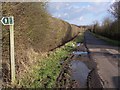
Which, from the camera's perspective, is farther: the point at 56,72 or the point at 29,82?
the point at 56,72

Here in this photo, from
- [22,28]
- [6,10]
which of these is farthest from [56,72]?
[6,10]

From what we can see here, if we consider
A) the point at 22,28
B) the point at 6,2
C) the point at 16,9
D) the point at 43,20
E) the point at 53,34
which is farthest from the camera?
the point at 53,34

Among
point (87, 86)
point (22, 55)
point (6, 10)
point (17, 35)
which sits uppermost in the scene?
point (6, 10)

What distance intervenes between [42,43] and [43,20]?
1583 mm

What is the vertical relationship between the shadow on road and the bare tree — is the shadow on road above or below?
below

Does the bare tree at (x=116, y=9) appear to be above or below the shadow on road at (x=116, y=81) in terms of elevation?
above

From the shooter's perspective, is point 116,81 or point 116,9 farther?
point 116,9

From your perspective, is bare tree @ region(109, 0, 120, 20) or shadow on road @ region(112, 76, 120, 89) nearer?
shadow on road @ region(112, 76, 120, 89)

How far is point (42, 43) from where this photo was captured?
59.0 feet

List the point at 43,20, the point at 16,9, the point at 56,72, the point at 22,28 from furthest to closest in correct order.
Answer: the point at 43,20 < the point at 56,72 < the point at 22,28 < the point at 16,9

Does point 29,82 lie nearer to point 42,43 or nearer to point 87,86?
point 87,86

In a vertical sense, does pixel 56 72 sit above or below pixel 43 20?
below

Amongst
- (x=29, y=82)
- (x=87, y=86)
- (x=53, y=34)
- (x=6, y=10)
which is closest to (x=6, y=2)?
(x=6, y=10)

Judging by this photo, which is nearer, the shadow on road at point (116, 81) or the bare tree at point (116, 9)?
the shadow on road at point (116, 81)
